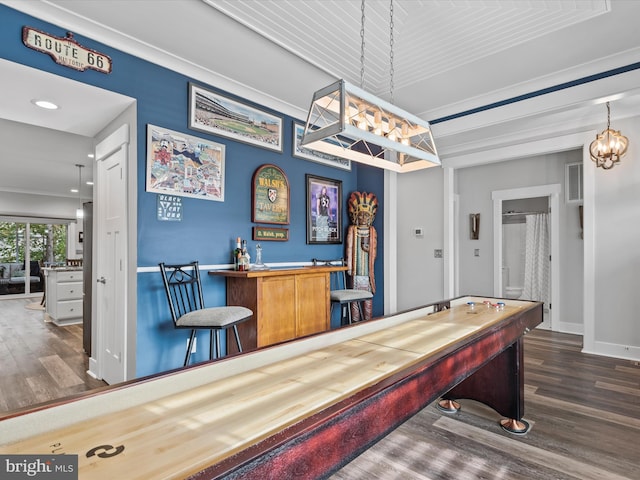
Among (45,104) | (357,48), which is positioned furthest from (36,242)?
(357,48)

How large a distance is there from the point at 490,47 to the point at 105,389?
3.60 metres

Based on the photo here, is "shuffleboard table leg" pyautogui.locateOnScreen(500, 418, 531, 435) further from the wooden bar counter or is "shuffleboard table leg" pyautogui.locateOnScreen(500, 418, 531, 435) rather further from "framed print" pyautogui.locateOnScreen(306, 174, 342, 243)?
"framed print" pyautogui.locateOnScreen(306, 174, 342, 243)

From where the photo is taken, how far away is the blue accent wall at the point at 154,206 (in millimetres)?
2453

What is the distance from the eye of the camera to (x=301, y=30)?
2.70 meters

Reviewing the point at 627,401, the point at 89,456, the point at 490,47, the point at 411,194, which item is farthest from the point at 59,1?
the point at 627,401

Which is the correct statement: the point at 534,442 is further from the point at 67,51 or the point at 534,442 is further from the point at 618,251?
the point at 67,51

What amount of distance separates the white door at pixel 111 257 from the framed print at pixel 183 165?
0.26 m

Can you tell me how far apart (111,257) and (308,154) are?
2454 millimetres

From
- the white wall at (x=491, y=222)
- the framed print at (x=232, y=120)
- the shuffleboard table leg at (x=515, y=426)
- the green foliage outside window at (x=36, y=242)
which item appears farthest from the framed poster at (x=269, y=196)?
the green foliage outside window at (x=36, y=242)

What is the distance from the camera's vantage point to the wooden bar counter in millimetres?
3047

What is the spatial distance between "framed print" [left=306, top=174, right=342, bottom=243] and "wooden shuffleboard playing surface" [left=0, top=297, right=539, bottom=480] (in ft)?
9.58

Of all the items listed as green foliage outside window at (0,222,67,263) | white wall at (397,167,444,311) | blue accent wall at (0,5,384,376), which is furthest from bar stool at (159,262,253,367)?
green foliage outside window at (0,222,67,263)

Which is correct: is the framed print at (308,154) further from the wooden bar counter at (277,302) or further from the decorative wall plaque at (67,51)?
the decorative wall plaque at (67,51)

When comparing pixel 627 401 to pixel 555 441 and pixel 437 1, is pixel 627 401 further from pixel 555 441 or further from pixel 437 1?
pixel 437 1
